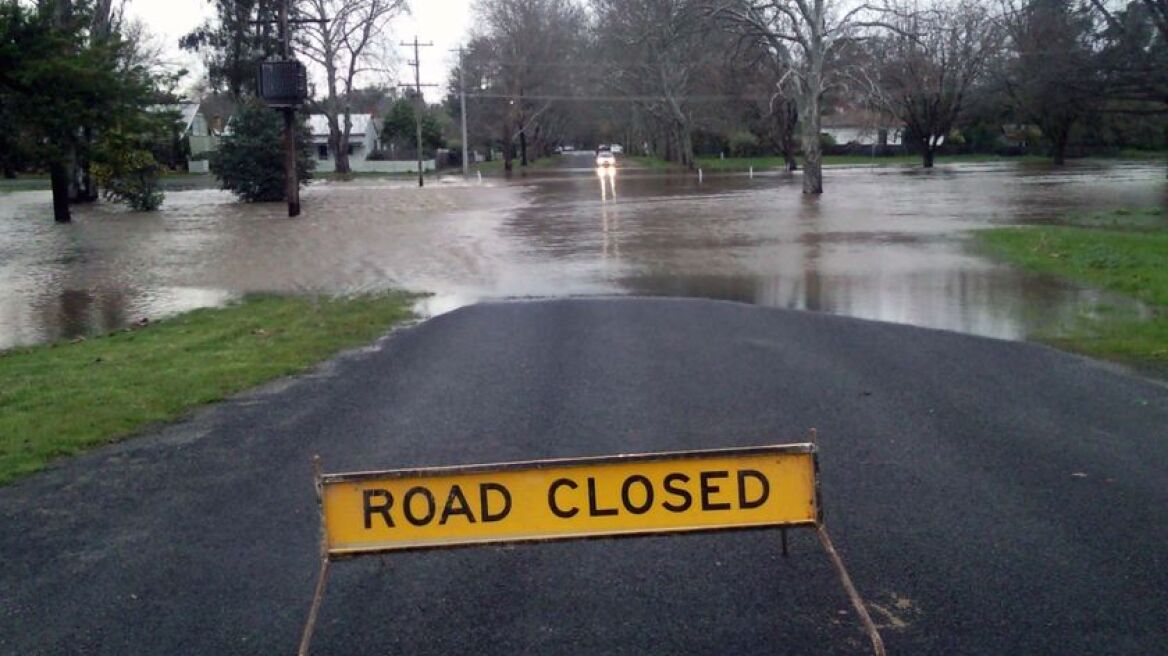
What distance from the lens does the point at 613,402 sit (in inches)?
377

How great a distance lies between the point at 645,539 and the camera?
6.25 metres

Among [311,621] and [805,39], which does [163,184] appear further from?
[311,621]

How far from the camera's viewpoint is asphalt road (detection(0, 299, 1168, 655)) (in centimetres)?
521

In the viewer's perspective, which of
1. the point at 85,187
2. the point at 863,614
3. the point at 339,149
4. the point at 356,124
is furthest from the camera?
the point at 356,124

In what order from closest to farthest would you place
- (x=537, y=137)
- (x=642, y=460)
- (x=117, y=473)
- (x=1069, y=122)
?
(x=642, y=460), (x=117, y=473), (x=1069, y=122), (x=537, y=137)

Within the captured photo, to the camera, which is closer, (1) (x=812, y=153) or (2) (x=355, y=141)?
(1) (x=812, y=153)

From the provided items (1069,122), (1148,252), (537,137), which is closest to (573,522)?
(1148,252)

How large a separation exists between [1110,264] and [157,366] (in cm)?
1368

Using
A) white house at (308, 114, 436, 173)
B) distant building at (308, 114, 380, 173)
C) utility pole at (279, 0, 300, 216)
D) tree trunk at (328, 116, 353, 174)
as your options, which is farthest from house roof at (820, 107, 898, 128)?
utility pole at (279, 0, 300, 216)

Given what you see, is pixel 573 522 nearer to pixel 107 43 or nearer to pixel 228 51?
pixel 107 43

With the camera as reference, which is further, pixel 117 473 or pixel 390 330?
pixel 390 330

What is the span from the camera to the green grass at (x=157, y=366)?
9.09 m

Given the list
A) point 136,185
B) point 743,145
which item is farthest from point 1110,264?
point 743,145

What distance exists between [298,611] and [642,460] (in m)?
1.71
